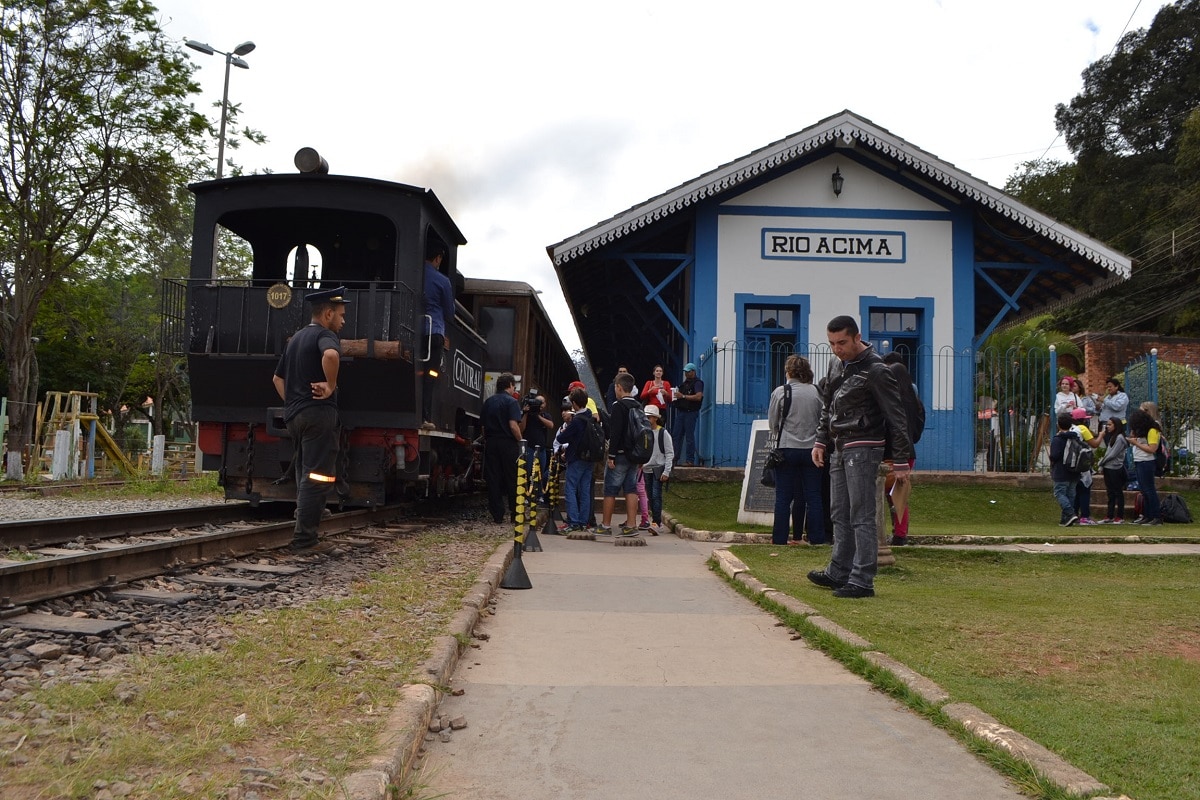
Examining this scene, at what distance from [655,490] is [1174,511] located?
694cm

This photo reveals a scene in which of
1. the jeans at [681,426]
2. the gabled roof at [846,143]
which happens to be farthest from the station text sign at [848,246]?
the jeans at [681,426]

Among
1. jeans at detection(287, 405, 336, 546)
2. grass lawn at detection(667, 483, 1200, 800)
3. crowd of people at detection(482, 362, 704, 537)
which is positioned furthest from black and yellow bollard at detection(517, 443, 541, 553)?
grass lawn at detection(667, 483, 1200, 800)

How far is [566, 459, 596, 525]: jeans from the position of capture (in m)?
11.4

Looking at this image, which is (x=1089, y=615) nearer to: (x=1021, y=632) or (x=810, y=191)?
(x=1021, y=632)

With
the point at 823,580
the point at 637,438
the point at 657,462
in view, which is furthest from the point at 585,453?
the point at 823,580

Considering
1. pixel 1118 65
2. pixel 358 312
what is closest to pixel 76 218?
pixel 358 312

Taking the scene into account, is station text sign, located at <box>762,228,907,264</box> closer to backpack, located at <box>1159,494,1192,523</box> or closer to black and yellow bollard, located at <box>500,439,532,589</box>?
backpack, located at <box>1159,494,1192,523</box>

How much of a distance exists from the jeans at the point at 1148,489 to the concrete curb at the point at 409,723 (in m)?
10.8

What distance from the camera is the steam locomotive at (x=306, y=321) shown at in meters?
10.0

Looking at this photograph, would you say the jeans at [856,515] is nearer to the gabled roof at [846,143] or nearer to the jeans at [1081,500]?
the jeans at [1081,500]

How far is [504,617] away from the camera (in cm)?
582

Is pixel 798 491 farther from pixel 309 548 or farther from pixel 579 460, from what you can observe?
pixel 309 548

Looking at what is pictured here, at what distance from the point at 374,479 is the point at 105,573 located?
418 centimetres

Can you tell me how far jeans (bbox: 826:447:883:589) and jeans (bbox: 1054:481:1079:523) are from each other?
24.6 feet
